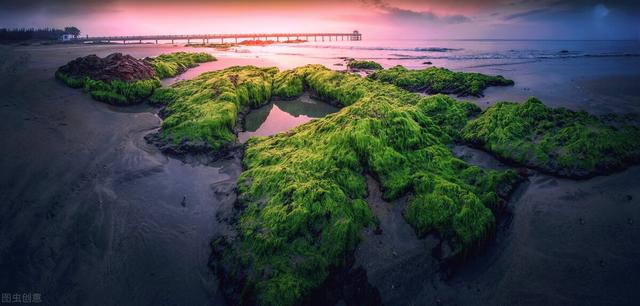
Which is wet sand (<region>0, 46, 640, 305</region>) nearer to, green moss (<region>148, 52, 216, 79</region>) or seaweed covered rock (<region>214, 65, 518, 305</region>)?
seaweed covered rock (<region>214, 65, 518, 305</region>)

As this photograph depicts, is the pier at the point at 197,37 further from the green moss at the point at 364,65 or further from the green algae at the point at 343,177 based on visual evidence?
the green algae at the point at 343,177

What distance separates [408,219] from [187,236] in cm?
304

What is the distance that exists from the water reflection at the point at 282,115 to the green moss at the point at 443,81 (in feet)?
13.3

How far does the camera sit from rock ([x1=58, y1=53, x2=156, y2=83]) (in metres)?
9.96

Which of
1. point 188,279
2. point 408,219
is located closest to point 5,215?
point 188,279

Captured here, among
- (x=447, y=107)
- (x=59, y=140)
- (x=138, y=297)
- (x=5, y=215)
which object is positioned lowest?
(x=138, y=297)

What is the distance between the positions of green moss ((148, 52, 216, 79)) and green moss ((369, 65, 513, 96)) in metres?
9.51

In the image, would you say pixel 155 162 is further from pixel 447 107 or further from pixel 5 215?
pixel 447 107

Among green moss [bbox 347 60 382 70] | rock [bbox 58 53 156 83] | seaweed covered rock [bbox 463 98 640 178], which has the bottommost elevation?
seaweed covered rock [bbox 463 98 640 178]

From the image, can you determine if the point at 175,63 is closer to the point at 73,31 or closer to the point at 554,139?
the point at 554,139

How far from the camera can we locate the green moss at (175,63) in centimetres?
1275

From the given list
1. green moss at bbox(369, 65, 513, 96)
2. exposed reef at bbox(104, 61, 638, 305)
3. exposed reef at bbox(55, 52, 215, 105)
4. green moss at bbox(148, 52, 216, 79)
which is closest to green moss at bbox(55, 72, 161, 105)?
exposed reef at bbox(55, 52, 215, 105)

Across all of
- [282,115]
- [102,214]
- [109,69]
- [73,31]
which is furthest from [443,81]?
[73,31]

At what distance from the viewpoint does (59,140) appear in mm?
6125
